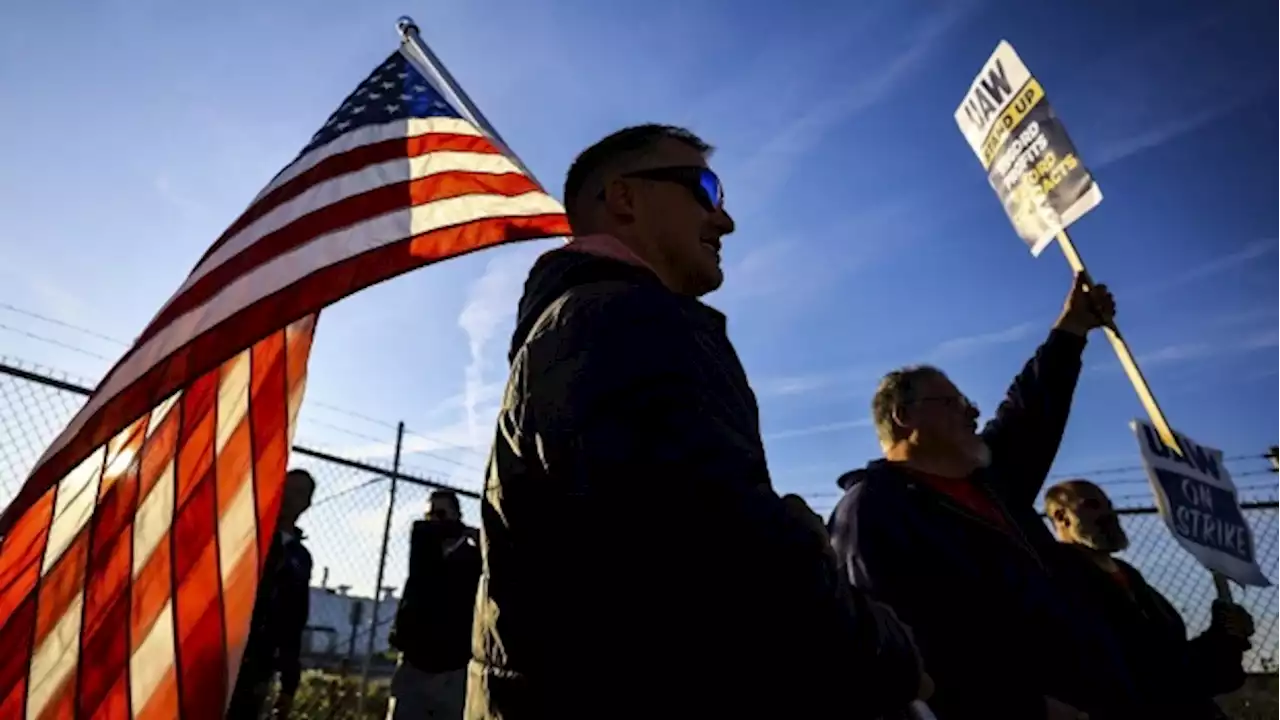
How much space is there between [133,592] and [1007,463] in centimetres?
312

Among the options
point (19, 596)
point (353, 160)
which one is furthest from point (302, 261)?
point (19, 596)

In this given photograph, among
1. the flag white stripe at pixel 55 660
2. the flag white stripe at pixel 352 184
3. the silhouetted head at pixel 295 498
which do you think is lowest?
the flag white stripe at pixel 55 660

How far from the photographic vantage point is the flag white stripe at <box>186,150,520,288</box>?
9.05ft

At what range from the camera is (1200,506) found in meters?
3.37

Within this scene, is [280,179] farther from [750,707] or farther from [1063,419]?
[1063,419]

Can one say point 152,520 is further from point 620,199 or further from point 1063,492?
point 1063,492

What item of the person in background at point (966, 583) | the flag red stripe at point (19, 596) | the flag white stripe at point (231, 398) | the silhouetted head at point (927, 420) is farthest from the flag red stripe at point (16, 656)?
the silhouetted head at point (927, 420)

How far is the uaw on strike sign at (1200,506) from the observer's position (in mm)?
3217

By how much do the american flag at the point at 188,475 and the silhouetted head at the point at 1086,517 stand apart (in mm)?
3105

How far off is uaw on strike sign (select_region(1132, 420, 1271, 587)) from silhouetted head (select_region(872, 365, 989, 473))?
0.78 m

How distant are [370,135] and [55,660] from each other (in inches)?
84.7

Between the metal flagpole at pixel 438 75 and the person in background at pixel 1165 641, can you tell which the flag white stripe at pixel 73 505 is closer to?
the metal flagpole at pixel 438 75

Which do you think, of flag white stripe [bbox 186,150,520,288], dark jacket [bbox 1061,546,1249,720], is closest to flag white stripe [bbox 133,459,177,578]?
flag white stripe [bbox 186,150,520,288]

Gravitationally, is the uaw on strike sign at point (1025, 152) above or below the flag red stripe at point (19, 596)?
above
